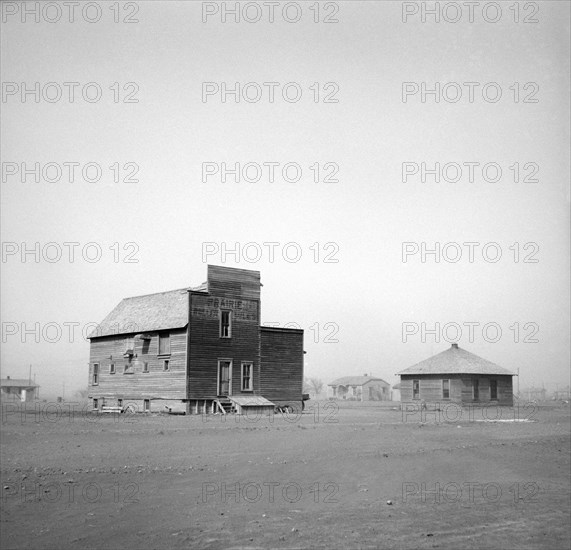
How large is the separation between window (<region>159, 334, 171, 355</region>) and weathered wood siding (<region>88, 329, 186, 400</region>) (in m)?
0.21

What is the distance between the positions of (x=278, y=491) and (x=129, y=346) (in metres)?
25.3

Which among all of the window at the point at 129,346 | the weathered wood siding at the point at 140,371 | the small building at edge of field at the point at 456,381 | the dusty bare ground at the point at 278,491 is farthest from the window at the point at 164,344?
the small building at edge of field at the point at 456,381

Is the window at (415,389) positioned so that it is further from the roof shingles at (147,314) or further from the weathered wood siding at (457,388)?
the roof shingles at (147,314)

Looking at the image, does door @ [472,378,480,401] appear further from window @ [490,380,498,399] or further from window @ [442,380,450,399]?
window @ [442,380,450,399]

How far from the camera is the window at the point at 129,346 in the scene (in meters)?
37.8

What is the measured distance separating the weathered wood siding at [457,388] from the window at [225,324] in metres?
20.7

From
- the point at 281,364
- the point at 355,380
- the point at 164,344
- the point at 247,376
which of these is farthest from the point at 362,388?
the point at 164,344

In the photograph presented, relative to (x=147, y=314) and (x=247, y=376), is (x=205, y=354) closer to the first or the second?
(x=247, y=376)

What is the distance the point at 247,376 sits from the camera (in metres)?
36.2

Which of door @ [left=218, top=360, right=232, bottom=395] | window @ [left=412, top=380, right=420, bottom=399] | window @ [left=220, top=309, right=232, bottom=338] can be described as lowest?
window @ [left=412, top=380, right=420, bottom=399]

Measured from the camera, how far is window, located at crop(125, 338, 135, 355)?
3775cm

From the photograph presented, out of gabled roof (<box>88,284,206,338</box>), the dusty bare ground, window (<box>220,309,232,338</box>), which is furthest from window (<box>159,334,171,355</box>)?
the dusty bare ground

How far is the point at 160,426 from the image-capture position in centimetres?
2552

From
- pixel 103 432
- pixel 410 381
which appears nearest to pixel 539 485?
pixel 103 432
